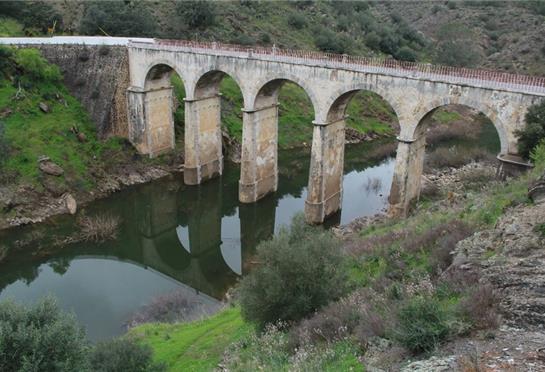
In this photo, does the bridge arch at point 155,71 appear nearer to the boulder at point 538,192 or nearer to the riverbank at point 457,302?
the riverbank at point 457,302

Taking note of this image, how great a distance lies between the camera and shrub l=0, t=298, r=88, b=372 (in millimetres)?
10477

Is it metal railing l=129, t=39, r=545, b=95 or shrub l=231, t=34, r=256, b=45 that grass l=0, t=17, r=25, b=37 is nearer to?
shrub l=231, t=34, r=256, b=45

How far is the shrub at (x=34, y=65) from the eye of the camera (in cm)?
3566

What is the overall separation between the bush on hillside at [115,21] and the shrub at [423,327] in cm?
4621

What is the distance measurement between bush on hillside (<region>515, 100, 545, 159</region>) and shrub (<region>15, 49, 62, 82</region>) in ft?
108

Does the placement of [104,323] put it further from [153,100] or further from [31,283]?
[153,100]

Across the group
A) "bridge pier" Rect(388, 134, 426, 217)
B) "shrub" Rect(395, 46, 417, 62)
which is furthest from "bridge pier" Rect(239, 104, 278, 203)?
"shrub" Rect(395, 46, 417, 62)

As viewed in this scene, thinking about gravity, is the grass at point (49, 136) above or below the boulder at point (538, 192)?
below

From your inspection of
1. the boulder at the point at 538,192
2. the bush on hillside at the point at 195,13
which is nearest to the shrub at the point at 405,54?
the bush on hillside at the point at 195,13

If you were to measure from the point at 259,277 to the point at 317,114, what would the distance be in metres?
15.5

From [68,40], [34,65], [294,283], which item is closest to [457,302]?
[294,283]

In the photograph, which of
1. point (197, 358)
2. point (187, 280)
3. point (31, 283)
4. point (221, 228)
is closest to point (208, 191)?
point (221, 228)

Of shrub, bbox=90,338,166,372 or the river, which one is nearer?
shrub, bbox=90,338,166,372

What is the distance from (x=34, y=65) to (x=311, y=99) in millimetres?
22640
